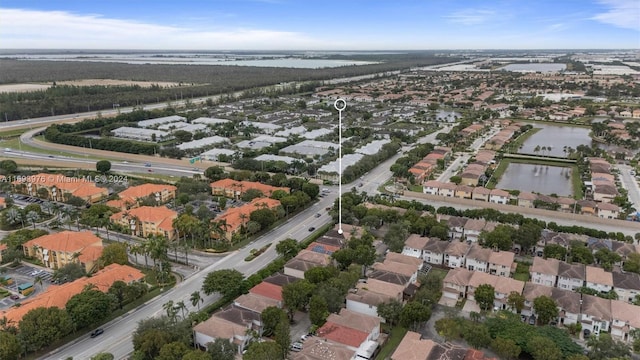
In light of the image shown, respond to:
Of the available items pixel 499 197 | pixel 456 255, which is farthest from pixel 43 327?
pixel 499 197

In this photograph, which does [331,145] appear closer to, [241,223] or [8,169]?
[241,223]

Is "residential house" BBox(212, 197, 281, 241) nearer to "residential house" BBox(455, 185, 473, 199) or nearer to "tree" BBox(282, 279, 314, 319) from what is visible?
"tree" BBox(282, 279, 314, 319)

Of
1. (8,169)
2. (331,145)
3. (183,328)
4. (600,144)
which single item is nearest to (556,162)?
(600,144)

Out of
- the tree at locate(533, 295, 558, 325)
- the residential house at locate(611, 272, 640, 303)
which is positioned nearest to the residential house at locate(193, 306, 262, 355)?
the tree at locate(533, 295, 558, 325)

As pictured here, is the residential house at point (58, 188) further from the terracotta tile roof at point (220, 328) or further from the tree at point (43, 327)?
the terracotta tile roof at point (220, 328)

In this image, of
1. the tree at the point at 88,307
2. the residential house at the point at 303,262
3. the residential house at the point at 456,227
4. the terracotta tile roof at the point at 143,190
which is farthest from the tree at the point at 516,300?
the terracotta tile roof at the point at 143,190
